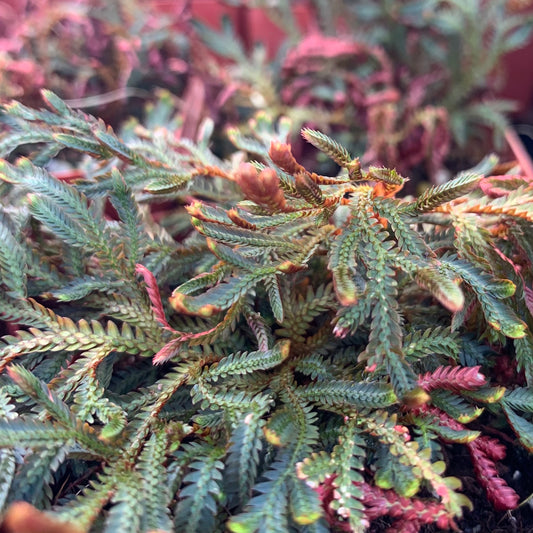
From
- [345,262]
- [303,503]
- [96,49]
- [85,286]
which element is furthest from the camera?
[96,49]

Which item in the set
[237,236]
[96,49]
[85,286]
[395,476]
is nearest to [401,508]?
[395,476]

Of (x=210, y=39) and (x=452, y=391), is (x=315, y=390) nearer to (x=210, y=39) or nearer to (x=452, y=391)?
(x=452, y=391)

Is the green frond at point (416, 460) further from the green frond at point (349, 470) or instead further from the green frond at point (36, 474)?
the green frond at point (36, 474)

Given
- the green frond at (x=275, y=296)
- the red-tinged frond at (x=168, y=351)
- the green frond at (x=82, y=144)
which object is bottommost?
the red-tinged frond at (x=168, y=351)

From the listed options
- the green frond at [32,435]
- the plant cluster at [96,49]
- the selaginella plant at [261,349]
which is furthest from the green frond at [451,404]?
the plant cluster at [96,49]

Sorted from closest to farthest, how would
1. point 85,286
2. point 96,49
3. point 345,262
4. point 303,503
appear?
point 303,503 < point 345,262 < point 85,286 < point 96,49

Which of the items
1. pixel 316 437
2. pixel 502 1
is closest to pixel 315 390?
pixel 316 437

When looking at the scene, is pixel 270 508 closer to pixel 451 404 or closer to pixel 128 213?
pixel 451 404
